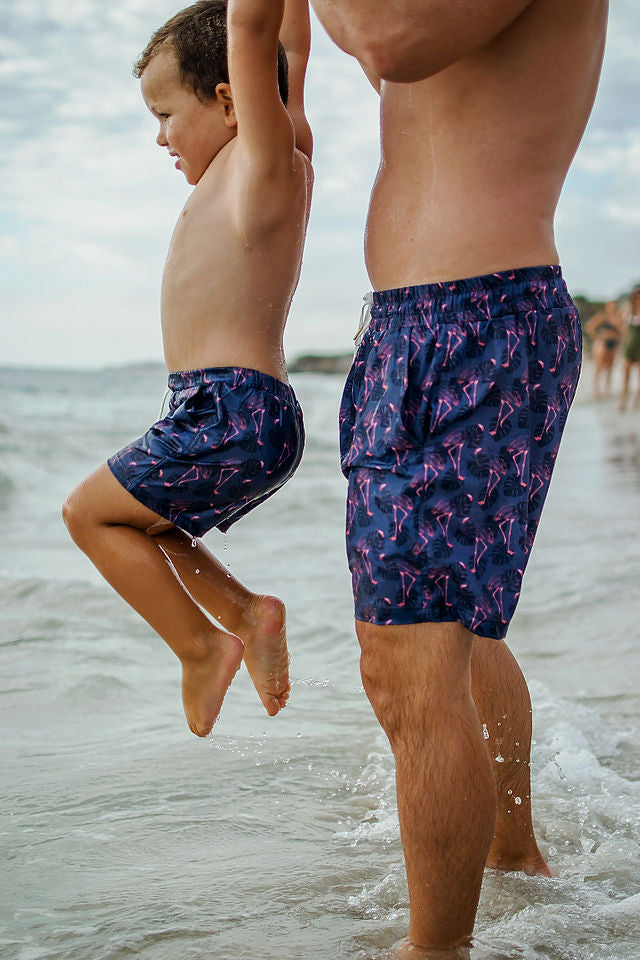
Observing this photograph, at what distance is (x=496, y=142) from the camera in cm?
169

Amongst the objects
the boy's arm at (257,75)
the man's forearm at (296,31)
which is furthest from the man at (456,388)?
the man's forearm at (296,31)

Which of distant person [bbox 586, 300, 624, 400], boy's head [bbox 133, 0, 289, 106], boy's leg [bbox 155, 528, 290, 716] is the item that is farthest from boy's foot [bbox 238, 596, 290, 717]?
distant person [bbox 586, 300, 624, 400]

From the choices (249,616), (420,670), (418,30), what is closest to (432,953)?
(420,670)

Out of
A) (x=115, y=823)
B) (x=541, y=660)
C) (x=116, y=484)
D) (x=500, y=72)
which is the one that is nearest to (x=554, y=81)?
(x=500, y=72)

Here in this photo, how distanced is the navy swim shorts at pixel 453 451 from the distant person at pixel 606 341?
20154 millimetres

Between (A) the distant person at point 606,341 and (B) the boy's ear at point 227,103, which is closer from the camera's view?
(B) the boy's ear at point 227,103

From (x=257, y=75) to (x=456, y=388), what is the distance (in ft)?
2.31

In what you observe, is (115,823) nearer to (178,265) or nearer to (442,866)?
(442,866)

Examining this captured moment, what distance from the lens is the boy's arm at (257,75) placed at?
1.83 m

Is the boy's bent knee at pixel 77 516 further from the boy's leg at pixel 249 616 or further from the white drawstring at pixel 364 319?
the white drawstring at pixel 364 319

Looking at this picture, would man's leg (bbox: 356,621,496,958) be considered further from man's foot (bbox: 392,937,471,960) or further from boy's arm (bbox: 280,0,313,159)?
boy's arm (bbox: 280,0,313,159)

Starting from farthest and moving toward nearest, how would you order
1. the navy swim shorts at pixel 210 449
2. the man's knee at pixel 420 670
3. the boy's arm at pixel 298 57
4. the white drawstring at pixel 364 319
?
the boy's arm at pixel 298 57, the navy swim shorts at pixel 210 449, the white drawstring at pixel 364 319, the man's knee at pixel 420 670

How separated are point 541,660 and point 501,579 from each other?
2.17 metres

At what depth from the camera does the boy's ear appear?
2.21m
